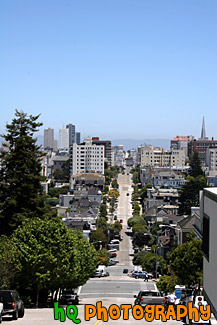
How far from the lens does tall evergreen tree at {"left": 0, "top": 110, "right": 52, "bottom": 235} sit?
49.7m

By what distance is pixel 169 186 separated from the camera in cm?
19712

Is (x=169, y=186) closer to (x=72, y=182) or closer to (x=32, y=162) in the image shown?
(x=72, y=182)

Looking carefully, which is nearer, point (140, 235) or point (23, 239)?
point (23, 239)

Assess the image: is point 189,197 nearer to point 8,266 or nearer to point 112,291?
point 112,291

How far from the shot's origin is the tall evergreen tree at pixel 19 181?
49.7 m

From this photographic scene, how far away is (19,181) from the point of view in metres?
50.9

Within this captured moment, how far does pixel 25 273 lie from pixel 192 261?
12935 millimetres

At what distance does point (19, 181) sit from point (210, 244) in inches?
1230

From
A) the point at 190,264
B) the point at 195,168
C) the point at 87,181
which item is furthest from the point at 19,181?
the point at 87,181

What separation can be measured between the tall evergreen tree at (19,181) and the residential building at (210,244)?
89.7 feet

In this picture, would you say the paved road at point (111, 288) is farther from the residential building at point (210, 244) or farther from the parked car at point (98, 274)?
the residential building at point (210, 244)

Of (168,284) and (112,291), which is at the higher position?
(168,284)

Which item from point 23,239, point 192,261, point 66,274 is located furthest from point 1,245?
point 192,261

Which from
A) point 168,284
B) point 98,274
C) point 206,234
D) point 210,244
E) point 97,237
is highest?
point 206,234
